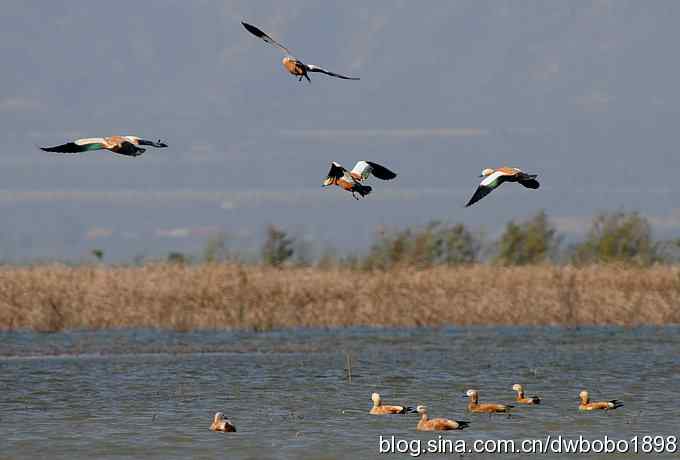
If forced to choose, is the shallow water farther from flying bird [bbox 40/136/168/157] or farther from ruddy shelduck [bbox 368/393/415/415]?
flying bird [bbox 40/136/168/157]

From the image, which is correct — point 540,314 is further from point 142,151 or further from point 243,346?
point 142,151

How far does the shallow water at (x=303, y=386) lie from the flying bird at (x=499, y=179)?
3.17m

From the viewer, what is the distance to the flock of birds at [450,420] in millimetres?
18484

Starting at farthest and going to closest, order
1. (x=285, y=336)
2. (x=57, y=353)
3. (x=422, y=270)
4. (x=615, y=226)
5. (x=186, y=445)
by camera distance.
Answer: (x=615, y=226) < (x=422, y=270) < (x=285, y=336) < (x=57, y=353) < (x=186, y=445)

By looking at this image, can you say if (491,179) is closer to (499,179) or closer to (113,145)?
(499,179)

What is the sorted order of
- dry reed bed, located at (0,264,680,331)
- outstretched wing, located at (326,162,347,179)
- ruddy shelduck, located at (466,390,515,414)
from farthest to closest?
dry reed bed, located at (0,264,680,331) < ruddy shelduck, located at (466,390,515,414) < outstretched wing, located at (326,162,347,179)

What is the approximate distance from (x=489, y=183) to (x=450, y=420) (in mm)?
3523

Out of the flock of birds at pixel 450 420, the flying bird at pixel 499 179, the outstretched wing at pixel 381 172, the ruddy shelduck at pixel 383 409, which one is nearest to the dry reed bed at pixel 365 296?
the flock of birds at pixel 450 420

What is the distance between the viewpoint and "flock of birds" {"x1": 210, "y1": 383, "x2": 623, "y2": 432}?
60.6 ft

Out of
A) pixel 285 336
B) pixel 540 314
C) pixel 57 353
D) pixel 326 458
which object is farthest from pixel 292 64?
pixel 540 314

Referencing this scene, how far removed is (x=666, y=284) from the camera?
36.1 meters

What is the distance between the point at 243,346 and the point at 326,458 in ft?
48.9

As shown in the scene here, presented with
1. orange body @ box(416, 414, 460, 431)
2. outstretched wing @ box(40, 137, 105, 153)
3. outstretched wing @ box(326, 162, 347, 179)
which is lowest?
orange body @ box(416, 414, 460, 431)

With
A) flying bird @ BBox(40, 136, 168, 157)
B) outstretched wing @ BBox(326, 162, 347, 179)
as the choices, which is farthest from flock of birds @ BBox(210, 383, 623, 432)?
flying bird @ BBox(40, 136, 168, 157)
